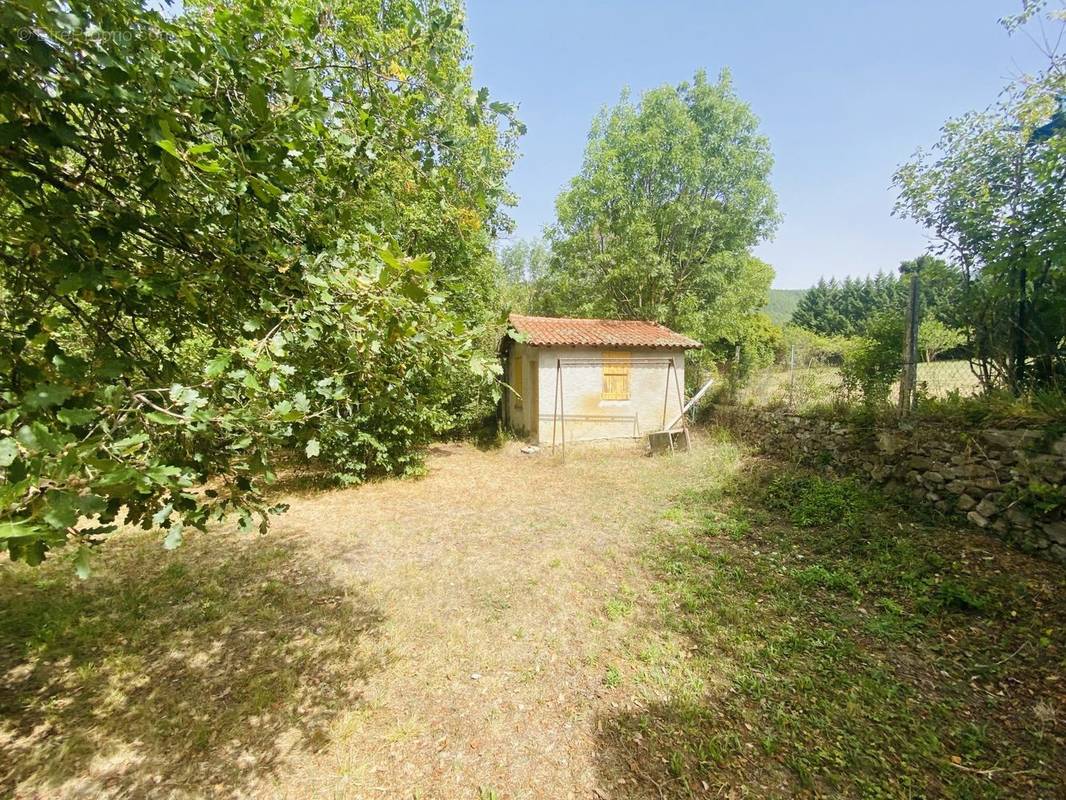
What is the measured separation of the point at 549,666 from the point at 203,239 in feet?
11.4

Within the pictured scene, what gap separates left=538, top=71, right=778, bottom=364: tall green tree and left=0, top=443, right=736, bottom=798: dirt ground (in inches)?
475

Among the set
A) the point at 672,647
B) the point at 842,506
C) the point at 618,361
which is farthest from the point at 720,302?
the point at 672,647

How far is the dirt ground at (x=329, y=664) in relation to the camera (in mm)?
2436

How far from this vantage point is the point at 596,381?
37.5 feet

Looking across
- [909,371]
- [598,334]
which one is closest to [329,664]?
[909,371]

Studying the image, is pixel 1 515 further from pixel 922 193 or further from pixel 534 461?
pixel 534 461

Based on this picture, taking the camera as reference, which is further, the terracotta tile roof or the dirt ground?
the terracotta tile roof

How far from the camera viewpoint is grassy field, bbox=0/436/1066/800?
2.41 meters

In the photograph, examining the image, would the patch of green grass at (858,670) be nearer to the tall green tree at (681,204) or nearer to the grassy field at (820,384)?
the grassy field at (820,384)

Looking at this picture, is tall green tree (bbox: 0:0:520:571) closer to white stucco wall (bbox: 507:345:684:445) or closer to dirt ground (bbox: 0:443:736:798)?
dirt ground (bbox: 0:443:736:798)

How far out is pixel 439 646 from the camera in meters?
3.48

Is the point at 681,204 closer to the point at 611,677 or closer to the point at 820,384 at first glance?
the point at 820,384

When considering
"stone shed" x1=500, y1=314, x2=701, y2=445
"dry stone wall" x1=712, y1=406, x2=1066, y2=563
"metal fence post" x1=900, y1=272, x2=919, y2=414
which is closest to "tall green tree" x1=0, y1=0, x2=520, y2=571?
"dry stone wall" x1=712, y1=406, x2=1066, y2=563

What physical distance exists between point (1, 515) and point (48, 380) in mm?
936
